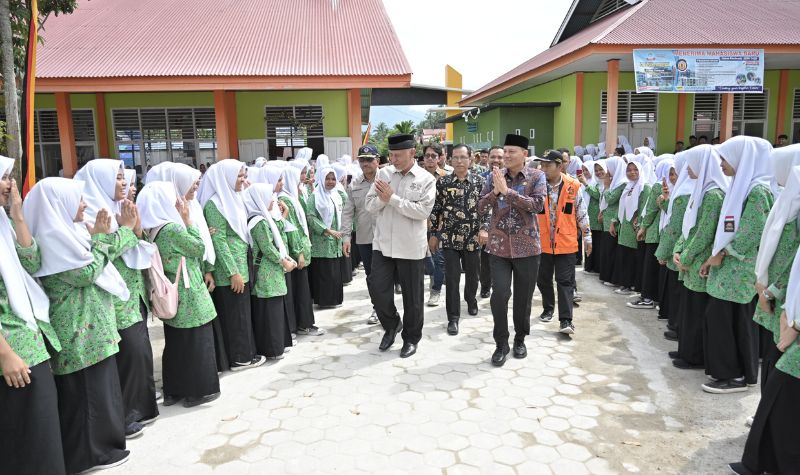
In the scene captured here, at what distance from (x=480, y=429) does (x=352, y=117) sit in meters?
10.4

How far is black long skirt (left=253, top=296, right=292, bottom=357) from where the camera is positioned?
4.52 metres

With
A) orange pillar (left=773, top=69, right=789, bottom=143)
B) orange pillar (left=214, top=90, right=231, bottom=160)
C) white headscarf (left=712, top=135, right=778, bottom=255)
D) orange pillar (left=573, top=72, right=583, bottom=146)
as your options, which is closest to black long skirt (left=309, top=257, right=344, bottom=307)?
white headscarf (left=712, top=135, right=778, bottom=255)

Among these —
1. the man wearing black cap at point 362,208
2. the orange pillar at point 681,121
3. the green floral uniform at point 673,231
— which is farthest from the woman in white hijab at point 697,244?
the orange pillar at point 681,121

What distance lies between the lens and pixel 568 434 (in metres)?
3.30

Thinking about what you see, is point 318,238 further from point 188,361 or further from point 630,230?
point 630,230

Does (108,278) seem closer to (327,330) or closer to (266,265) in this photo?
(266,265)

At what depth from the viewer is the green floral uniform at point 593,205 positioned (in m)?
7.31

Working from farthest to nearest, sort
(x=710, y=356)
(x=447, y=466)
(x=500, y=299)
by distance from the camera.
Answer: (x=500, y=299) → (x=710, y=356) → (x=447, y=466)

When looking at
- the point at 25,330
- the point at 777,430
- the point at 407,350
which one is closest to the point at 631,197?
the point at 407,350

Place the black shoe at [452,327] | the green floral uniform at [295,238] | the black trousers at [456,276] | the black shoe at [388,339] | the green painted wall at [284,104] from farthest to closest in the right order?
1. the green painted wall at [284,104]
2. the black trousers at [456,276]
3. the black shoe at [452,327]
4. the green floral uniform at [295,238]
5. the black shoe at [388,339]

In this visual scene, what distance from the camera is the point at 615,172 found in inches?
265

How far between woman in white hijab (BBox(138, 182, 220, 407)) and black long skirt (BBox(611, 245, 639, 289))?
467 cm

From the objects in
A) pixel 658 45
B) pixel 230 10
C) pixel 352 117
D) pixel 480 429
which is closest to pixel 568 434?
pixel 480 429

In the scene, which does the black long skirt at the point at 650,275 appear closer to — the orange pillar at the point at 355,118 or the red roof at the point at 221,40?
the red roof at the point at 221,40
